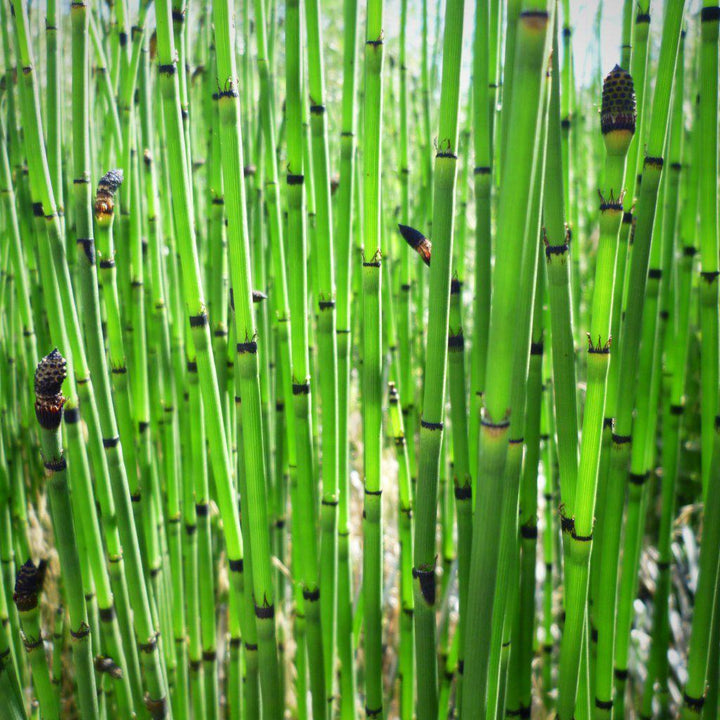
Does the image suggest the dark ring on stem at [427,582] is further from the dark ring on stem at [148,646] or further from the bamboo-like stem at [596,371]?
the dark ring on stem at [148,646]

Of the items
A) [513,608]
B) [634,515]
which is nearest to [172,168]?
[513,608]

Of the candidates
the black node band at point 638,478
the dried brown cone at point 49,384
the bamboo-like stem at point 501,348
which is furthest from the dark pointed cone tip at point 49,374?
the black node band at point 638,478

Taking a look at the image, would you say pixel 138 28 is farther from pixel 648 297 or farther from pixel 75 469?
pixel 648 297

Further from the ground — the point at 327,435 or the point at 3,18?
the point at 3,18

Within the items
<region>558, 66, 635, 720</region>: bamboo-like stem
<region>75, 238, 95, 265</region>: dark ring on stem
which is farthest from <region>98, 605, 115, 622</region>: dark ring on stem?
<region>558, 66, 635, 720</region>: bamboo-like stem

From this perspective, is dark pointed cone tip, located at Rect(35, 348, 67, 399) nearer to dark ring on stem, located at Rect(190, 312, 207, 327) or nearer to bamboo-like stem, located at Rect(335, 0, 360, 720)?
dark ring on stem, located at Rect(190, 312, 207, 327)

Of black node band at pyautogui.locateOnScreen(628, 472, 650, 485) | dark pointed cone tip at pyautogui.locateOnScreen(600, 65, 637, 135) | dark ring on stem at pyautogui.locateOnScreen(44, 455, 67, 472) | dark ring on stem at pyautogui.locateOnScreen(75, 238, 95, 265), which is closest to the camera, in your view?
dark pointed cone tip at pyautogui.locateOnScreen(600, 65, 637, 135)

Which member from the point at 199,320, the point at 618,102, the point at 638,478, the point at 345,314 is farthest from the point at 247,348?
the point at 638,478
